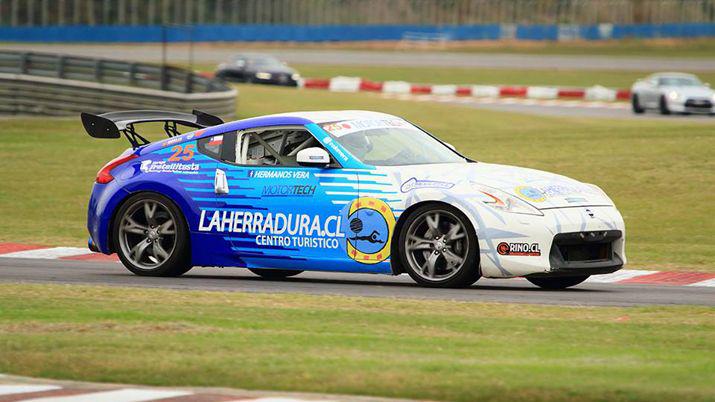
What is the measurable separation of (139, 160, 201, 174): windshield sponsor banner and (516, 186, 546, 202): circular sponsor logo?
298cm

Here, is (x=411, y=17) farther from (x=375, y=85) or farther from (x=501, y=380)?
(x=501, y=380)

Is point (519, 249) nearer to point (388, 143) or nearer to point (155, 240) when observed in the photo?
point (388, 143)

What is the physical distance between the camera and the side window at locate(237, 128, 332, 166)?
1280 centimetres

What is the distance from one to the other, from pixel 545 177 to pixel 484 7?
69095 millimetres

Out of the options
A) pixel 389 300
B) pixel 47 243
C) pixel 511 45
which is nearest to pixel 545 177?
pixel 389 300

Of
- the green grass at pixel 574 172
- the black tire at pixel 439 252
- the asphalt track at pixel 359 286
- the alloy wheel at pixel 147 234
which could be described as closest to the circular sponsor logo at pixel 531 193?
the black tire at pixel 439 252

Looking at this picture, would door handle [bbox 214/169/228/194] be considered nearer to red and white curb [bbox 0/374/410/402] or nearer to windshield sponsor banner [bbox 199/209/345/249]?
windshield sponsor banner [bbox 199/209/345/249]

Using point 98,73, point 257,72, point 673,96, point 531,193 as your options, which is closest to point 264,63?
point 257,72

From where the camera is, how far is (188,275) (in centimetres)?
1370

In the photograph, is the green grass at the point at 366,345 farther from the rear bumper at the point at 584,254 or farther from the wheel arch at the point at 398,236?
the rear bumper at the point at 584,254

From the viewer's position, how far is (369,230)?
477 inches

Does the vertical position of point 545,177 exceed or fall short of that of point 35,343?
it exceeds it

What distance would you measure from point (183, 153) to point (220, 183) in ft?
1.85

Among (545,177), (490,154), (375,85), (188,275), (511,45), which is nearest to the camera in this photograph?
(545,177)
